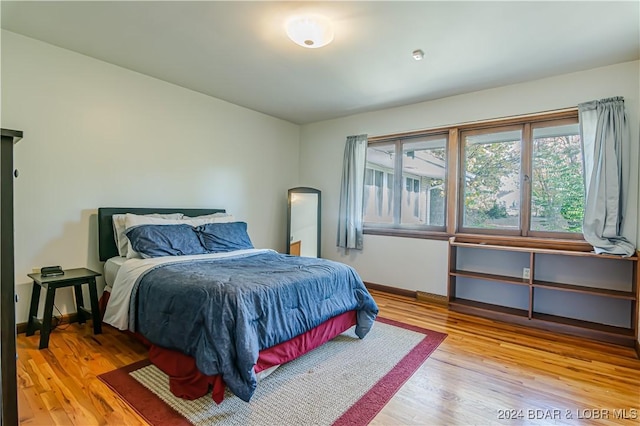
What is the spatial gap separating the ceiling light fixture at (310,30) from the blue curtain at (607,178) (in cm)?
262

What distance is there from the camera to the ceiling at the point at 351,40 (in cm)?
217

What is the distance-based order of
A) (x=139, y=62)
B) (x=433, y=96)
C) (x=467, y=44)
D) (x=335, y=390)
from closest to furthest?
(x=335, y=390) < (x=467, y=44) < (x=139, y=62) < (x=433, y=96)

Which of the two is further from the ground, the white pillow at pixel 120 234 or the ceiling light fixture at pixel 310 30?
the ceiling light fixture at pixel 310 30

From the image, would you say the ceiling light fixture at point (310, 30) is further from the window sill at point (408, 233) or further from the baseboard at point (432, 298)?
the baseboard at point (432, 298)

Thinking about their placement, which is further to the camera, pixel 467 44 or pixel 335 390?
pixel 467 44

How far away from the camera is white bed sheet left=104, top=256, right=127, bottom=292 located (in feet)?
9.25

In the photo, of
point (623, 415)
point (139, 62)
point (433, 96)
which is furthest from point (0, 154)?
point (433, 96)

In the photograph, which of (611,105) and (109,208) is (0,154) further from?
(611,105)

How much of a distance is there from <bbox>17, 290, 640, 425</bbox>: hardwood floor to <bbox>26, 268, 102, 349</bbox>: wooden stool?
0.36 ft

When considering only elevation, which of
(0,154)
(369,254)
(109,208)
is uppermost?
(0,154)

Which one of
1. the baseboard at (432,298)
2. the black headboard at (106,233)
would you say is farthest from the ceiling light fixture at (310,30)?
the baseboard at (432,298)

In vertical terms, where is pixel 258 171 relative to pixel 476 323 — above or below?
above

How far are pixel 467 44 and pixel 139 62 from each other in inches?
121

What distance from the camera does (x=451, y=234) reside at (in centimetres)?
384
